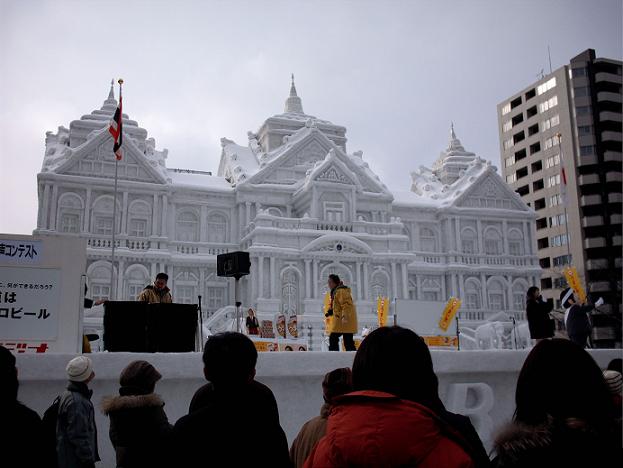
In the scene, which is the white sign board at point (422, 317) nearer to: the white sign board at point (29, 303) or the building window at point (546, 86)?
the white sign board at point (29, 303)

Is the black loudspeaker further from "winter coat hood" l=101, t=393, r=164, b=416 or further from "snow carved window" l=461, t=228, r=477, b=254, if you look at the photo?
"snow carved window" l=461, t=228, r=477, b=254

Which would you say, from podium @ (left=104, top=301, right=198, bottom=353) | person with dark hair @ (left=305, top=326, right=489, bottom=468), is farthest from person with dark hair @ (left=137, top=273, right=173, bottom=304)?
person with dark hair @ (left=305, top=326, right=489, bottom=468)

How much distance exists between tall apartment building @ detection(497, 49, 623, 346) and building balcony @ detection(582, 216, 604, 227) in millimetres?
87

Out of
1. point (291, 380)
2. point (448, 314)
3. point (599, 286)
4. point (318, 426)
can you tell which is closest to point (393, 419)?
point (318, 426)

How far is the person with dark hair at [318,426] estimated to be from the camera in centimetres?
428

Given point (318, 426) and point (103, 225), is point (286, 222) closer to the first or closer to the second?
point (103, 225)

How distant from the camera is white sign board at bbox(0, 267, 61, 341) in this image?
302 inches

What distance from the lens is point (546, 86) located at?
219 feet

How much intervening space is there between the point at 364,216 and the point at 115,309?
31212 mm

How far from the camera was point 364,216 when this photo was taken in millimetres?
39500

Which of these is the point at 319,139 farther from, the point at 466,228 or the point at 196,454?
the point at 196,454

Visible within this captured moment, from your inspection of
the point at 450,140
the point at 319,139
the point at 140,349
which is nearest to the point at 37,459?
the point at 140,349

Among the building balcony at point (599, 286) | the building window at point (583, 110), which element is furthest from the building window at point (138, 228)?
the building window at point (583, 110)

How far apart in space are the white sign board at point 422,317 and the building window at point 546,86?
184ft
